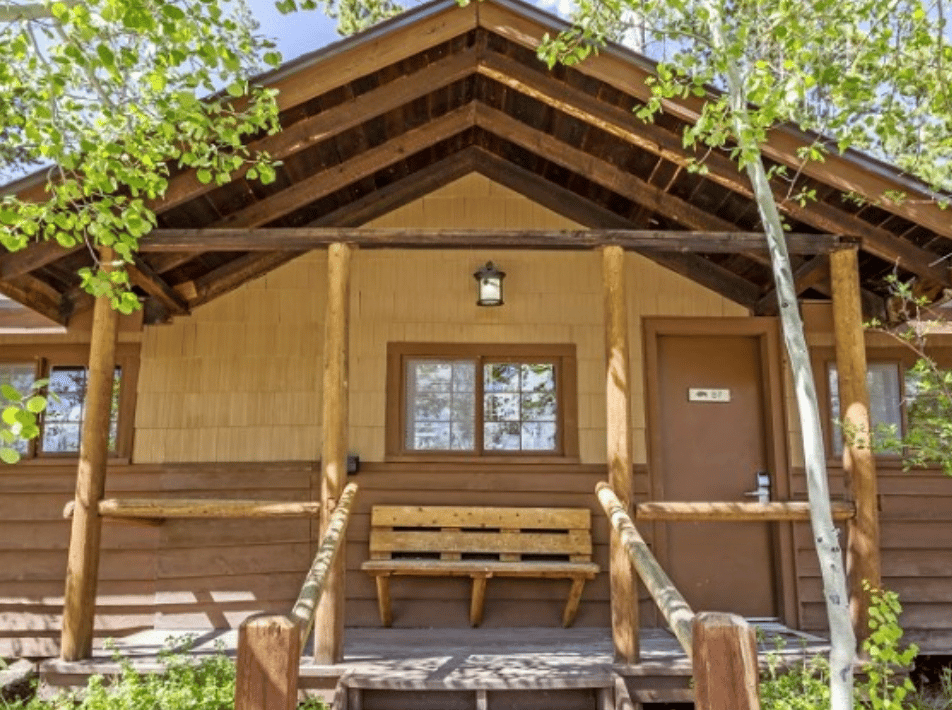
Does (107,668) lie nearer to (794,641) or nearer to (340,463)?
(340,463)

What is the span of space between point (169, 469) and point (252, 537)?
773mm

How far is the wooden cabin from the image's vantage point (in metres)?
5.30

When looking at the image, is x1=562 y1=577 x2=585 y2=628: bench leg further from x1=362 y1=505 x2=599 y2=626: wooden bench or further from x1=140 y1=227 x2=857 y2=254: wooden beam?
x1=140 y1=227 x2=857 y2=254: wooden beam

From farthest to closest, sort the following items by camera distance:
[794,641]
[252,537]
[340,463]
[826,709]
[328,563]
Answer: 1. [252,537]
2. [794,641]
3. [340,463]
4. [826,709]
5. [328,563]

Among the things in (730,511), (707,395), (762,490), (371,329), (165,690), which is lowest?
(165,690)

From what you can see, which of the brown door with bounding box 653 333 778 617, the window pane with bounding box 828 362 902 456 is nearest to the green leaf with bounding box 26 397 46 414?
the brown door with bounding box 653 333 778 617

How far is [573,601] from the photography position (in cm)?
529

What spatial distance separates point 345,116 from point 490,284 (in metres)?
1.65

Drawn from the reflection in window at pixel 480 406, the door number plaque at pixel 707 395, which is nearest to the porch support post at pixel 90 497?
the reflection in window at pixel 480 406

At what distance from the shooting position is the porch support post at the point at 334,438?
4.18 metres

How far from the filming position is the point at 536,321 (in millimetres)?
5969

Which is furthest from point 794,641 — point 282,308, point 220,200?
point 220,200

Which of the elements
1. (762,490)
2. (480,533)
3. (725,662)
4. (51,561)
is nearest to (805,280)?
(762,490)

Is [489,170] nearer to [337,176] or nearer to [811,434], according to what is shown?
[337,176]
